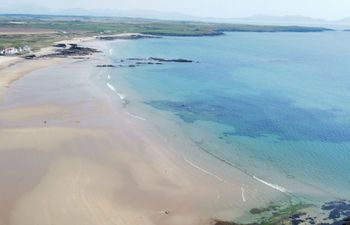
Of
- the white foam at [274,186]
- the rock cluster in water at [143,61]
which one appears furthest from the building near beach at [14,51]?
the white foam at [274,186]

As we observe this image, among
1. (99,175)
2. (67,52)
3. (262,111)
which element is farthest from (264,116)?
(67,52)

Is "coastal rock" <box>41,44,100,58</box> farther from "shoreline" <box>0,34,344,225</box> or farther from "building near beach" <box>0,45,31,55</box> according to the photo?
"shoreline" <box>0,34,344,225</box>

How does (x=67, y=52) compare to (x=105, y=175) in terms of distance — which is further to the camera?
(x=67, y=52)

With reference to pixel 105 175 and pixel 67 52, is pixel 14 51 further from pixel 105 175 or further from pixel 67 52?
pixel 105 175

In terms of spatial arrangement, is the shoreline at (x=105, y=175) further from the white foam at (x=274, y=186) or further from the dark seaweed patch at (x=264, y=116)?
the dark seaweed patch at (x=264, y=116)

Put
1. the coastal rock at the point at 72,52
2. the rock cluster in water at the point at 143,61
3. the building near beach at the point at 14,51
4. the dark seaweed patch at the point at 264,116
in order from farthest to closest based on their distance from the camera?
1. the coastal rock at the point at 72,52
2. the building near beach at the point at 14,51
3. the rock cluster in water at the point at 143,61
4. the dark seaweed patch at the point at 264,116

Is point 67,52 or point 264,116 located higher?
point 67,52

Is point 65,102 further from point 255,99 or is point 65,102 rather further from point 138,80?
point 255,99
